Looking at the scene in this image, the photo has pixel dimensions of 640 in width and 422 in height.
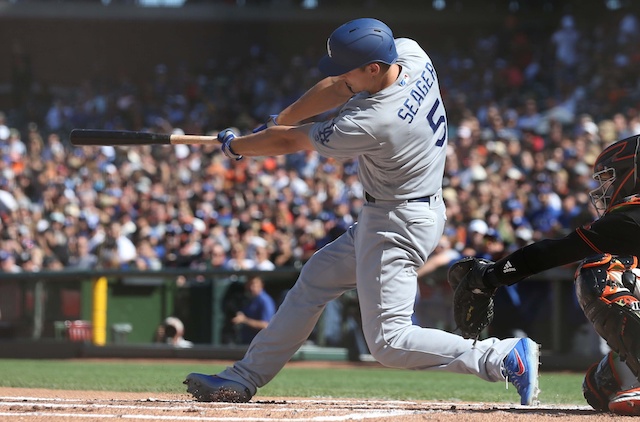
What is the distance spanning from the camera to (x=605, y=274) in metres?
4.43

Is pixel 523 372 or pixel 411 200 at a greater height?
pixel 411 200

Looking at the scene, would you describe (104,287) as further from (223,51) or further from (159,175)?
(223,51)

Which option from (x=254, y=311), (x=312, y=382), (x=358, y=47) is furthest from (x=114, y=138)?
(x=254, y=311)

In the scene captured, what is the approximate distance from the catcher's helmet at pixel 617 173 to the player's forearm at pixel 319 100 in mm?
1175

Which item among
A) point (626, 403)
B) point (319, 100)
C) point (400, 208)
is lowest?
point (626, 403)

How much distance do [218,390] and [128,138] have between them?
1.36 m

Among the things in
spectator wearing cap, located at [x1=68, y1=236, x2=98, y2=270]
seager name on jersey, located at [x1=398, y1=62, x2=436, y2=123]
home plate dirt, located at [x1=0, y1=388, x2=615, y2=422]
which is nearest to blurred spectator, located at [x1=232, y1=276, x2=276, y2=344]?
spectator wearing cap, located at [x1=68, y1=236, x2=98, y2=270]

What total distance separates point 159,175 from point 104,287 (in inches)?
190

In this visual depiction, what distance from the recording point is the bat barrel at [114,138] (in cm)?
509

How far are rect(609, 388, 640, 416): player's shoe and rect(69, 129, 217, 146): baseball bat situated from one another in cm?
216

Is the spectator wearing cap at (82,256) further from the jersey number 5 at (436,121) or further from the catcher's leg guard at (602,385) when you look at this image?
the catcher's leg guard at (602,385)

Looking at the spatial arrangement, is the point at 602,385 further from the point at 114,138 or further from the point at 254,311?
the point at 254,311

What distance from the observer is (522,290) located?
30.8 ft

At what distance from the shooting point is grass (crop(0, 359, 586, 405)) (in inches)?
244
